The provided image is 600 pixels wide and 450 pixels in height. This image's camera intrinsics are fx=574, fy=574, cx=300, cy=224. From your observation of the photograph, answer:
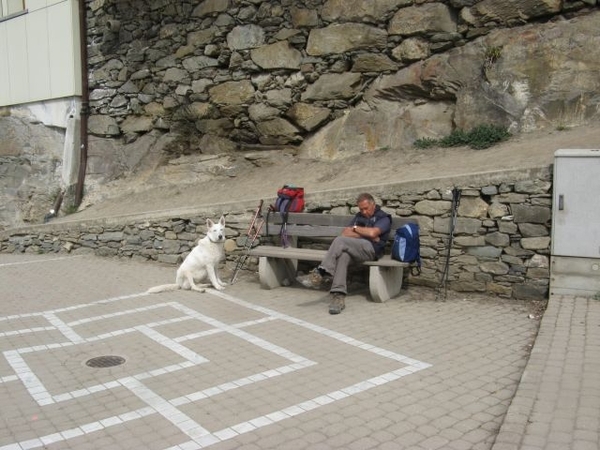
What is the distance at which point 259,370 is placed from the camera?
4672 mm

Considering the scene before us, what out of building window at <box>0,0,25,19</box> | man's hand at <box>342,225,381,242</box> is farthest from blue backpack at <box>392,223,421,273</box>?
building window at <box>0,0,25,19</box>

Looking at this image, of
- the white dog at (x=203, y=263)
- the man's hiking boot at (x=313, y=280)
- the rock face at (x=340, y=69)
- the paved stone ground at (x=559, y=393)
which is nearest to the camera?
the paved stone ground at (x=559, y=393)

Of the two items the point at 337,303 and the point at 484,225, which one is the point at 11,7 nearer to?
the point at 337,303

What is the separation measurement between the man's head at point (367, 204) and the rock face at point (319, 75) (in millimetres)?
3625

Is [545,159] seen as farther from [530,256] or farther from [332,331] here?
[332,331]

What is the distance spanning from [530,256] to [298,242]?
302 centimetres

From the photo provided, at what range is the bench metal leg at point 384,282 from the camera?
644 centimetres

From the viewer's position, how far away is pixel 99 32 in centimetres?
1400

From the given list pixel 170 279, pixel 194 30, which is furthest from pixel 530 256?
pixel 194 30

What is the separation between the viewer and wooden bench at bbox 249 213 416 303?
650 cm

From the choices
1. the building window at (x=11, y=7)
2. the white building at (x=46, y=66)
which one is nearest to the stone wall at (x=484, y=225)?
the white building at (x=46, y=66)

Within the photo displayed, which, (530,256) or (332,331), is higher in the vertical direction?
(530,256)

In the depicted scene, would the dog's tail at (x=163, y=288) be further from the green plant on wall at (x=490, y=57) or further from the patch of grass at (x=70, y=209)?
the patch of grass at (x=70, y=209)

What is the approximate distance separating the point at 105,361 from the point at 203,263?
2.61 metres
